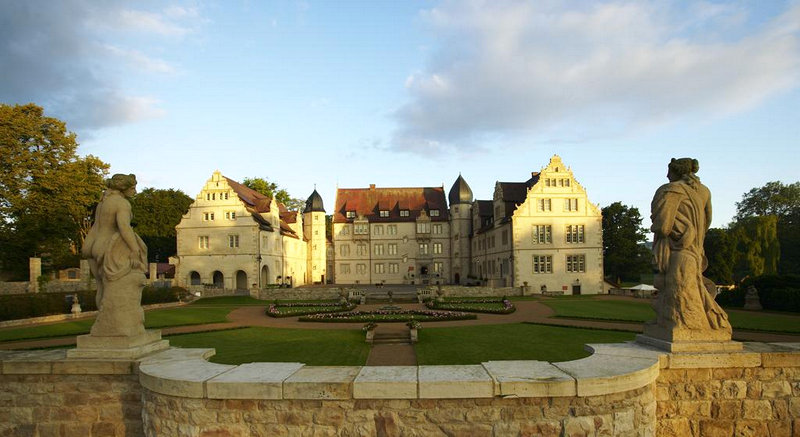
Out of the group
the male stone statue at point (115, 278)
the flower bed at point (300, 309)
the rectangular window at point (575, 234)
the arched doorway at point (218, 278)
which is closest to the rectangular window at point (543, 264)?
the rectangular window at point (575, 234)

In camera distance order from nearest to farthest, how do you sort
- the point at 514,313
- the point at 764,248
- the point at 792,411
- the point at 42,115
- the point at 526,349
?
the point at 792,411 → the point at 526,349 → the point at 514,313 → the point at 42,115 → the point at 764,248

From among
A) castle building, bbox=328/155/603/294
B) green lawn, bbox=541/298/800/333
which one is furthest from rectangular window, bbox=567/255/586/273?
green lawn, bbox=541/298/800/333

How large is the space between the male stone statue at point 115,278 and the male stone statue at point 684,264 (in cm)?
961

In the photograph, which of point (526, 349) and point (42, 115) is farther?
point (42, 115)

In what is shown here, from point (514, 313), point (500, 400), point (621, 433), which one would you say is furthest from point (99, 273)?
point (514, 313)

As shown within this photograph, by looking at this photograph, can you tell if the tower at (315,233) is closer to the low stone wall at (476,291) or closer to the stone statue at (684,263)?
the low stone wall at (476,291)

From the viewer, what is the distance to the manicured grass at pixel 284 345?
1395 centimetres

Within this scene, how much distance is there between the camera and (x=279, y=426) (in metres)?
6.20

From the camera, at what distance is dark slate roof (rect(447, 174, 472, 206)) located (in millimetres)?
65500

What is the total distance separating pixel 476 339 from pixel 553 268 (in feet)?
106

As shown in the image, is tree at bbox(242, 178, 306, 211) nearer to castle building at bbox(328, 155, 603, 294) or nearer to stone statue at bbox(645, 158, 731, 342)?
castle building at bbox(328, 155, 603, 294)

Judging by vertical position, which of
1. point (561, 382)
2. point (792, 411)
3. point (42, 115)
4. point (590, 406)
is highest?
point (42, 115)

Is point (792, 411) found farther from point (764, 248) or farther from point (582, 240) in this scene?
point (764, 248)

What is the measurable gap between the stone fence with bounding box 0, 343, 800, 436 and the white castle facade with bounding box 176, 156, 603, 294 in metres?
39.9
